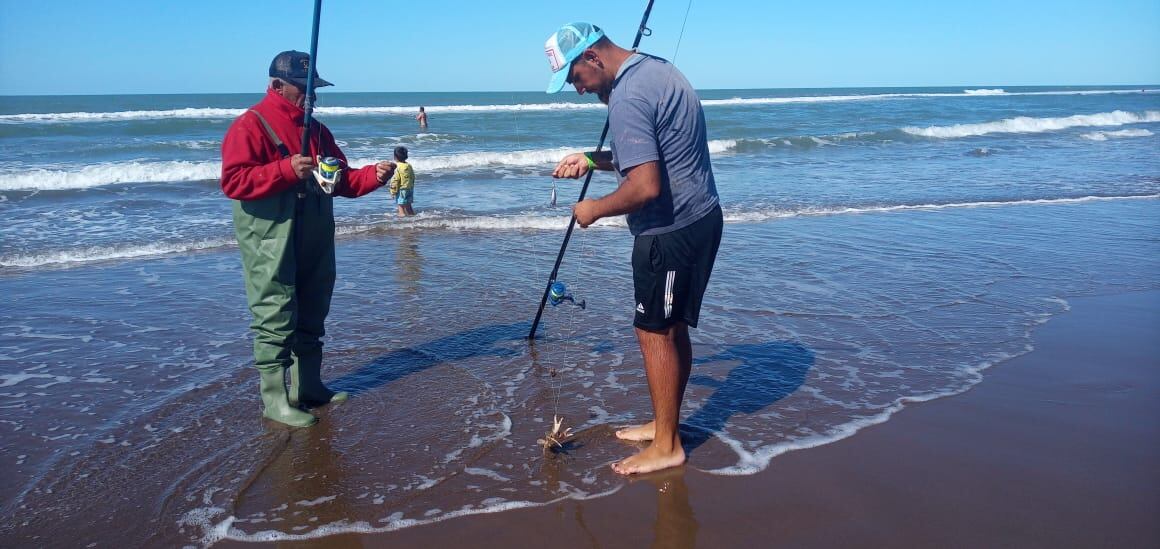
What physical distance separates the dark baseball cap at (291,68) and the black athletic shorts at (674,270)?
181 cm

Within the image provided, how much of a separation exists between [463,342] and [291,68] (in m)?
2.32

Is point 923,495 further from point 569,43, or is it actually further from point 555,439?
point 569,43

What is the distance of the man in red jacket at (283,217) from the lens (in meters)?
3.62

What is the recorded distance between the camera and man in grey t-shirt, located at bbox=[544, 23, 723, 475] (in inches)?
121

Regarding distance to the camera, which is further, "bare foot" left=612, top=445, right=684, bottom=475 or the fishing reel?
the fishing reel

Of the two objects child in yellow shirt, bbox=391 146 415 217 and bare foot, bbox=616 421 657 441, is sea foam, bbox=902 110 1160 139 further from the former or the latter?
bare foot, bbox=616 421 657 441

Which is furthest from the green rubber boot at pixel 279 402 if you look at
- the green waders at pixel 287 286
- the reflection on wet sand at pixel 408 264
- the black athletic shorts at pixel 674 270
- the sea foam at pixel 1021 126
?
the sea foam at pixel 1021 126

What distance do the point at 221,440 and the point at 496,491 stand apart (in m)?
1.48

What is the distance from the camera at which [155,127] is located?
28859 mm

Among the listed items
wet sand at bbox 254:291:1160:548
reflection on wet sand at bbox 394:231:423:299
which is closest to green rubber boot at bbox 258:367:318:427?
wet sand at bbox 254:291:1160:548

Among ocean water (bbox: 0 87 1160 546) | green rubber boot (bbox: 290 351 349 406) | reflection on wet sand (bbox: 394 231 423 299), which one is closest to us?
ocean water (bbox: 0 87 1160 546)

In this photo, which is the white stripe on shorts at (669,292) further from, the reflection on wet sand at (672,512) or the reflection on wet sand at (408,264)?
the reflection on wet sand at (408,264)

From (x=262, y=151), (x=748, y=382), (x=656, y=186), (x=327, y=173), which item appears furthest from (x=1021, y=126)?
(x=262, y=151)

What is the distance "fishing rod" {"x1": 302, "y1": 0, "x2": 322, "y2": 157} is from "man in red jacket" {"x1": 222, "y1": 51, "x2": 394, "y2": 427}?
55mm
